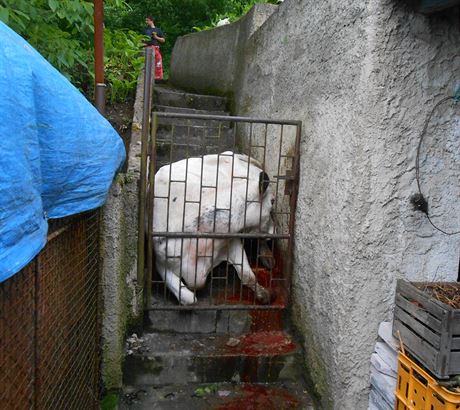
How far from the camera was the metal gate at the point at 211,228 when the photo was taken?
3.53m

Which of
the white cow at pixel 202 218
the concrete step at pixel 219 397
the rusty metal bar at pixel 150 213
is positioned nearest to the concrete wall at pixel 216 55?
the white cow at pixel 202 218

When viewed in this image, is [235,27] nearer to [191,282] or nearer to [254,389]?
[191,282]

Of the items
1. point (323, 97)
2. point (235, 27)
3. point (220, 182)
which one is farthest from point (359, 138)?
point (235, 27)

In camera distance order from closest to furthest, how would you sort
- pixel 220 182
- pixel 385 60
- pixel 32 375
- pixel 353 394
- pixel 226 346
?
pixel 32 375 < pixel 385 60 < pixel 353 394 < pixel 226 346 < pixel 220 182

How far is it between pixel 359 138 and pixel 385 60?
1.54 ft

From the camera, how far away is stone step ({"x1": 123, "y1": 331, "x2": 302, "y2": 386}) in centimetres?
331

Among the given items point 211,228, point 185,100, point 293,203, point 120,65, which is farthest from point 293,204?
point 120,65

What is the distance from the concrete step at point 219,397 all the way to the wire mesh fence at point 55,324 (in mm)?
371

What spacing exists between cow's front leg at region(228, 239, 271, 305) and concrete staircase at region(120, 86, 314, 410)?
15 centimetres

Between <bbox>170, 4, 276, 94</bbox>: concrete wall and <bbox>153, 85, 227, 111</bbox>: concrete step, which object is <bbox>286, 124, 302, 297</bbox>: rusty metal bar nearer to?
<bbox>170, 4, 276, 94</bbox>: concrete wall

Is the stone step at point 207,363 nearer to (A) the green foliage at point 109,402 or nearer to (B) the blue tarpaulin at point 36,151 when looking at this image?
(A) the green foliage at point 109,402

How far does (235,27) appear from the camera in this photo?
6637 mm

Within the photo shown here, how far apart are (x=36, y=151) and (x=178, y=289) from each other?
243 cm

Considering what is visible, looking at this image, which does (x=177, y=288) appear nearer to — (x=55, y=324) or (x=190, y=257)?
(x=190, y=257)
